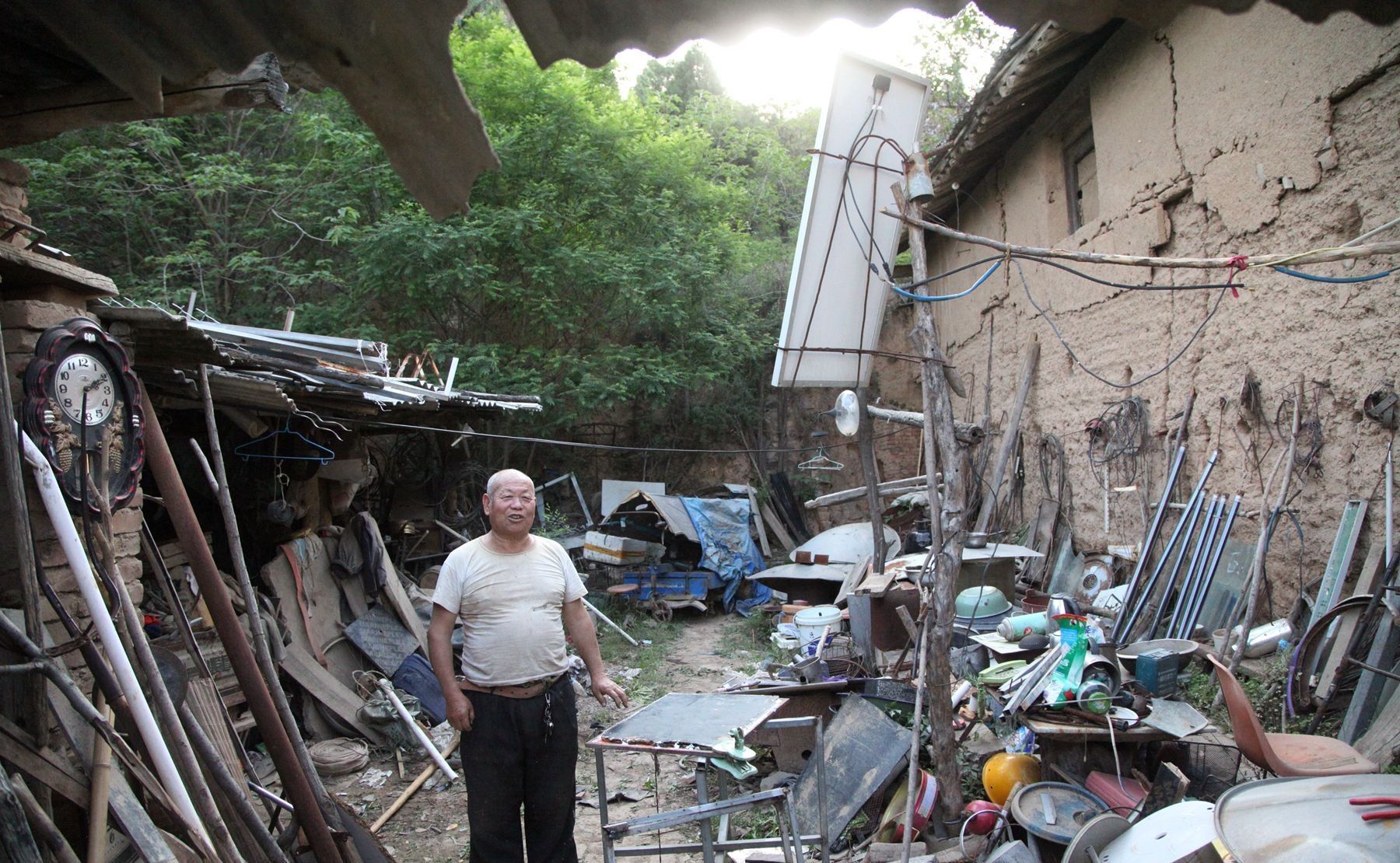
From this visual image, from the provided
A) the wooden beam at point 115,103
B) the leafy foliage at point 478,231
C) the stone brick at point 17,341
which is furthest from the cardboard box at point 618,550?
the wooden beam at point 115,103

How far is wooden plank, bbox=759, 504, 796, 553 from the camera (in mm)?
14312

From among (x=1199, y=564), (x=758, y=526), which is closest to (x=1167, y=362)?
(x=1199, y=564)

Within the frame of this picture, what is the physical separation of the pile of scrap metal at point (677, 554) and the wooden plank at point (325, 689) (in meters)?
4.52

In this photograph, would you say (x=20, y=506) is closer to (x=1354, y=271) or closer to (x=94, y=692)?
(x=94, y=692)

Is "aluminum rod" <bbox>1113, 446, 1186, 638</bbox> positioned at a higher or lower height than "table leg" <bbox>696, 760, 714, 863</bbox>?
higher

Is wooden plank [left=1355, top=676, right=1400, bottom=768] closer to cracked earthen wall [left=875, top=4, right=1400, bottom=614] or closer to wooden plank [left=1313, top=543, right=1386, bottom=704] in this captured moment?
wooden plank [left=1313, top=543, right=1386, bottom=704]

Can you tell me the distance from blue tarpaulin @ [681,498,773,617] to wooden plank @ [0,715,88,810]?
885 centimetres

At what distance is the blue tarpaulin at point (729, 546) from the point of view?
11.2 metres

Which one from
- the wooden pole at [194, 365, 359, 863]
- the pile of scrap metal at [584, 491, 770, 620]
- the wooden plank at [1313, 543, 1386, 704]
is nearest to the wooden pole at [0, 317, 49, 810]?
the wooden pole at [194, 365, 359, 863]

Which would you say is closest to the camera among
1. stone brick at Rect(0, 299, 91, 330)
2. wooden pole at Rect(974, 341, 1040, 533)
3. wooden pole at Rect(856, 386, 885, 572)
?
stone brick at Rect(0, 299, 91, 330)

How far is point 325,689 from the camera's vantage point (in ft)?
20.1

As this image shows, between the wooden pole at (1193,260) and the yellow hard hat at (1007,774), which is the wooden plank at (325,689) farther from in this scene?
the wooden pole at (1193,260)

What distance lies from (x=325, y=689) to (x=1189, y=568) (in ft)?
20.7

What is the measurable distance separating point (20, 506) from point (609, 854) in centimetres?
243
